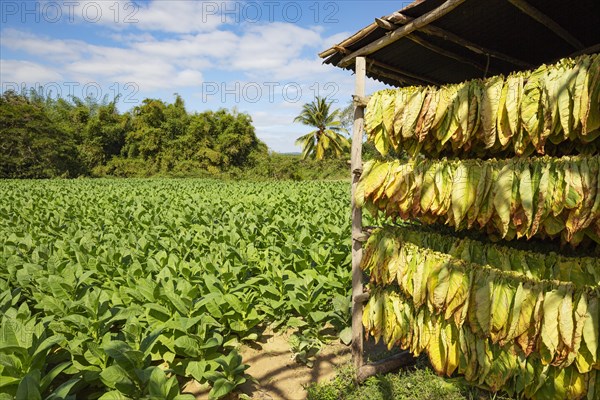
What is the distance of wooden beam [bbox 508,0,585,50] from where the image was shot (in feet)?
10.3

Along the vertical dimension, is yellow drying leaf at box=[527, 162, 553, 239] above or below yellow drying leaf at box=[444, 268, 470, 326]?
above

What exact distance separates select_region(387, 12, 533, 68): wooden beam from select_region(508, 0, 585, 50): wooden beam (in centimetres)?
54

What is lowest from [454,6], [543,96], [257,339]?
[257,339]

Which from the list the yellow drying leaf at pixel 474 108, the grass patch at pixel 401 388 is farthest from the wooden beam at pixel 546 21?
the grass patch at pixel 401 388

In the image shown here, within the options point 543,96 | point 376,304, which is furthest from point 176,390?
point 543,96

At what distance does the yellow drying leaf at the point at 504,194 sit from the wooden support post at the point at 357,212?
1.40 metres

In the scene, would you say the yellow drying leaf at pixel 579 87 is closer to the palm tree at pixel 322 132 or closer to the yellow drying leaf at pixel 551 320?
the yellow drying leaf at pixel 551 320

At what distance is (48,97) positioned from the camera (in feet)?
208

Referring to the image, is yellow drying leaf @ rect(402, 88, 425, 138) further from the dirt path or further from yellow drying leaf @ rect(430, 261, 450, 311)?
the dirt path

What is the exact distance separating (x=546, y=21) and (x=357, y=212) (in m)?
2.49

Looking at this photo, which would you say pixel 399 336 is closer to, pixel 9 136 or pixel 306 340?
pixel 306 340

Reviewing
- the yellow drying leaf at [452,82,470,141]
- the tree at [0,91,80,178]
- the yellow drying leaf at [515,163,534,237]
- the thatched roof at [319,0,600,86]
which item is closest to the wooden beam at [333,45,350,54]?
the thatched roof at [319,0,600,86]

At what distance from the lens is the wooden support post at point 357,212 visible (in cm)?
377

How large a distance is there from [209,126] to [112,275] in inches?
1517
